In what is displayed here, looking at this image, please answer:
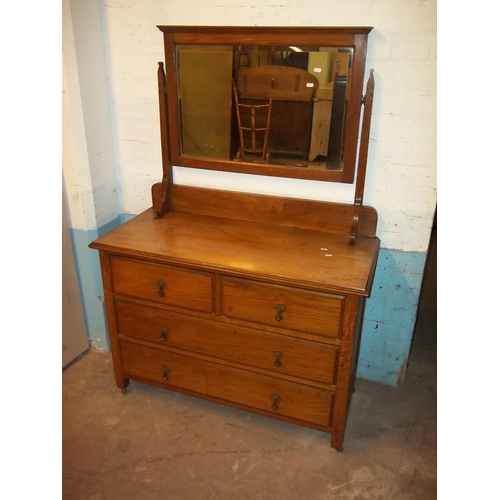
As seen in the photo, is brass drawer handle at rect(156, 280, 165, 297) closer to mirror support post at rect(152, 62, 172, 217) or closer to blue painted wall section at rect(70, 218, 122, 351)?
mirror support post at rect(152, 62, 172, 217)

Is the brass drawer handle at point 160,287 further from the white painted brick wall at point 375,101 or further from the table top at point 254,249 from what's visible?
the white painted brick wall at point 375,101

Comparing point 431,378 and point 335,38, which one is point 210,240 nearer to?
point 335,38

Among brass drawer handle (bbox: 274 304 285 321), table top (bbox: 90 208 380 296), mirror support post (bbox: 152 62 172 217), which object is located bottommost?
brass drawer handle (bbox: 274 304 285 321)

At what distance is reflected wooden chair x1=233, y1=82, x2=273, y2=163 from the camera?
1916mm

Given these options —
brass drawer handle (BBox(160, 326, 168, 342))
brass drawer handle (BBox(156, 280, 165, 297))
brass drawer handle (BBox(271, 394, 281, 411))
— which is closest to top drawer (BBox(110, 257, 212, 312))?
brass drawer handle (BBox(156, 280, 165, 297))

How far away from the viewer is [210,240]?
1.90m

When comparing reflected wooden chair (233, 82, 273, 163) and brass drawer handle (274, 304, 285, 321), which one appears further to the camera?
reflected wooden chair (233, 82, 273, 163)

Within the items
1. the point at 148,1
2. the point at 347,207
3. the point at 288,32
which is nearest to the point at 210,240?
the point at 347,207

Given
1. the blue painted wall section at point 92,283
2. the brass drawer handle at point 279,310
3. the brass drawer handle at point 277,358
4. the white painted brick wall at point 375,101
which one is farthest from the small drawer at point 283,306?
the blue painted wall section at point 92,283

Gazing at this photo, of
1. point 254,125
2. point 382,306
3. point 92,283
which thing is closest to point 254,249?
point 254,125

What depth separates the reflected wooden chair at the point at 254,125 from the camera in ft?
6.29

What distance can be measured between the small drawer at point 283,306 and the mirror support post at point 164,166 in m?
0.64

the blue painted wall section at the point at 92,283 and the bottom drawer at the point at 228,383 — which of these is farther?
the blue painted wall section at the point at 92,283
